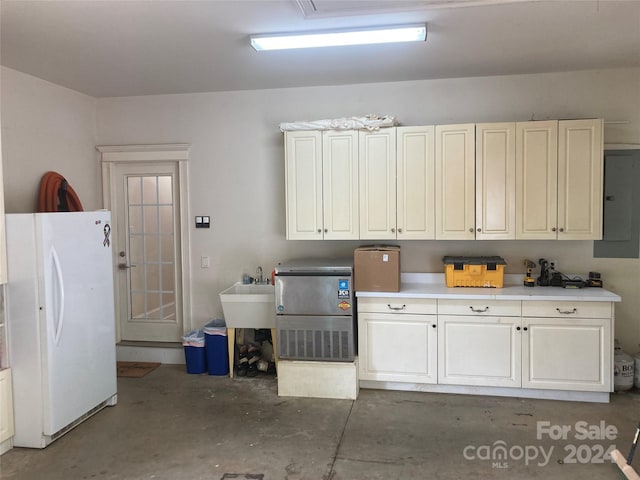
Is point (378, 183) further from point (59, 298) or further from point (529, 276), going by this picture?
point (59, 298)

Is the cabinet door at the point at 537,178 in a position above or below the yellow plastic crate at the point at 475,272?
above

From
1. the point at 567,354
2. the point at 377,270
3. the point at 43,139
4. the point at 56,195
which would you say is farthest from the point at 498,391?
the point at 43,139

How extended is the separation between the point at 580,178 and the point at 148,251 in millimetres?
4199

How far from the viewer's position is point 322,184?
14.2 ft

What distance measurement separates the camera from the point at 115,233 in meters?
5.27

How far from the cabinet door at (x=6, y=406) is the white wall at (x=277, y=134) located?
5.01 feet

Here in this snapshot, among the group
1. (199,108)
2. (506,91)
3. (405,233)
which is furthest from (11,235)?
(506,91)

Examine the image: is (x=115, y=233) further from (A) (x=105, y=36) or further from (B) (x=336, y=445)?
(B) (x=336, y=445)

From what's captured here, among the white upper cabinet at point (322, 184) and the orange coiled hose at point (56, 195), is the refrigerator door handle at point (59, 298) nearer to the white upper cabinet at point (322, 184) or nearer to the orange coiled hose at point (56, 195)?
the orange coiled hose at point (56, 195)

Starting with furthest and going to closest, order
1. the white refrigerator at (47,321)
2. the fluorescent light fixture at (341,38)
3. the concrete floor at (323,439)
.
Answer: the white refrigerator at (47,321)
the fluorescent light fixture at (341,38)
the concrete floor at (323,439)

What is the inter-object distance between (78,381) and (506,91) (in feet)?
14.0

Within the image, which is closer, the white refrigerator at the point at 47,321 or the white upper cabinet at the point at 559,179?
the white refrigerator at the point at 47,321

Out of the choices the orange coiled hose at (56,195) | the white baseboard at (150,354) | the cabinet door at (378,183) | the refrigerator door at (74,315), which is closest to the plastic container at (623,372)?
the cabinet door at (378,183)

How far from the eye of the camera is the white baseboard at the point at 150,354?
5.10 metres
